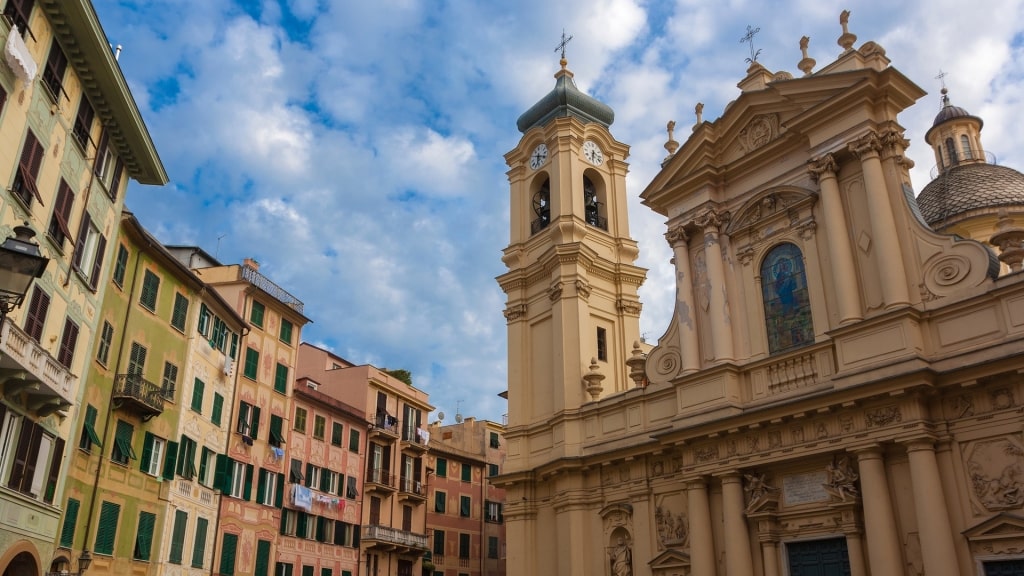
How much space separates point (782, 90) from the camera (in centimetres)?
2166

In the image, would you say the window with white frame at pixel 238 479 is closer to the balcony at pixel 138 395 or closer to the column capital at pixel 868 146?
the balcony at pixel 138 395

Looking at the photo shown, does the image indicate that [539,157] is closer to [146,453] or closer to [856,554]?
[146,453]

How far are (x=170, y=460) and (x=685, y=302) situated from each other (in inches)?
571

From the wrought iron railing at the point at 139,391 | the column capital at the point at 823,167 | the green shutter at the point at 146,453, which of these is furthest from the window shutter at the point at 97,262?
the column capital at the point at 823,167

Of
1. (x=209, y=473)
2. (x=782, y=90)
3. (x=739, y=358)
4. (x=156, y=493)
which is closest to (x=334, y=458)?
A: (x=209, y=473)

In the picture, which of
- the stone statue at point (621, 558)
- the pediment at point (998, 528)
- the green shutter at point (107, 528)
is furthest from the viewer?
the stone statue at point (621, 558)

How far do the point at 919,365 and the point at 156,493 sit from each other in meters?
18.7

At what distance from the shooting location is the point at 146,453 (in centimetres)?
2198

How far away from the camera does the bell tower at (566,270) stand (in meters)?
26.7

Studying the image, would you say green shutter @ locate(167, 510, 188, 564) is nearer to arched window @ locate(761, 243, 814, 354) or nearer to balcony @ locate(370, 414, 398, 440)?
balcony @ locate(370, 414, 398, 440)

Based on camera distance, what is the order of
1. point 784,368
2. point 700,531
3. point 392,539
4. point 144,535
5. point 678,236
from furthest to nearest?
point 392,539 < point 678,236 < point 144,535 < point 700,531 < point 784,368

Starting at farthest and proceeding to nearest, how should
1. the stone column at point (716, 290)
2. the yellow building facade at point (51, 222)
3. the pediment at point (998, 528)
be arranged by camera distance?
Answer: the stone column at point (716, 290) → the pediment at point (998, 528) → the yellow building facade at point (51, 222)

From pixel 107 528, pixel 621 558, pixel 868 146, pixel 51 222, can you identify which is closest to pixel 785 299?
pixel 868 146

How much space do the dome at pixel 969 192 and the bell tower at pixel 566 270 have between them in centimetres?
1060
